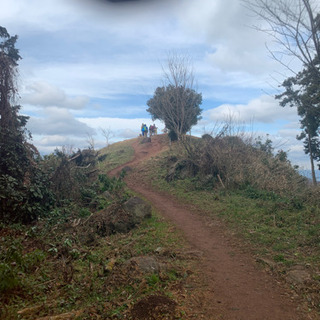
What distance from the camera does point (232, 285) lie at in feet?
16.1

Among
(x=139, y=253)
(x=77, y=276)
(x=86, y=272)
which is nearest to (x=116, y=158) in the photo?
(x=139, y=253)

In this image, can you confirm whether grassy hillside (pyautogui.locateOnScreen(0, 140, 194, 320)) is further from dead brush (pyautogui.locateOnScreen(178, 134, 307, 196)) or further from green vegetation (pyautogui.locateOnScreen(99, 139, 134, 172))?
green vegetation (pyautogui.locateOnScreen(99, 139, 134, 172))

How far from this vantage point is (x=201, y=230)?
27.7ft

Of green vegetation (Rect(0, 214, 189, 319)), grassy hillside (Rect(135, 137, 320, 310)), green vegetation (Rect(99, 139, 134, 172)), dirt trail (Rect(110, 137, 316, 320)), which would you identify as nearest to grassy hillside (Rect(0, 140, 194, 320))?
green vegetation (Rect(0, 214, 189, 319))

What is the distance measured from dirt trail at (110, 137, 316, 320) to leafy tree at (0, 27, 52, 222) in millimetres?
4373

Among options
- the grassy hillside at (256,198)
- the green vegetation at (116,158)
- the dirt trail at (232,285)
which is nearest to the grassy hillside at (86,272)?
the dirt trail at (232,285)

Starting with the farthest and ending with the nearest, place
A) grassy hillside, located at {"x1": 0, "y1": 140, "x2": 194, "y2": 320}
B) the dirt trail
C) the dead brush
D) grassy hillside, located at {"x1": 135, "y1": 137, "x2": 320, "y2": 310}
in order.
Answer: the dead brush → grassy hillside, located at {"x1": 135, "y1": 137, "x2": 320, "y2": 310} → the dirt trail → grassy hillside, located at {"x1": 0, "y1": 140, "x2": 194, "y2": 320}

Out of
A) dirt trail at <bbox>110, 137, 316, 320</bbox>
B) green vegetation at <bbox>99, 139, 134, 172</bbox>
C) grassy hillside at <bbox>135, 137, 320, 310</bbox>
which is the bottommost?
dirt trail at <bbox>110, 137, 316, 320</bbox>

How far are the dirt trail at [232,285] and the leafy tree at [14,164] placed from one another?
437cm

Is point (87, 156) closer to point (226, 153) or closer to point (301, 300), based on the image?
point (226, 153)

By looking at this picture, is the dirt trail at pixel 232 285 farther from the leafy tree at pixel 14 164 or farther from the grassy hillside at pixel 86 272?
the leafy tree at pixel 14 164

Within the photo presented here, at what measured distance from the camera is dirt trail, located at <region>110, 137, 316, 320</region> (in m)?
4.03

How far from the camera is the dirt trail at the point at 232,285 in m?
4.03

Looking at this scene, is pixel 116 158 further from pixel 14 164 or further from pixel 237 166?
pixel 14 164
